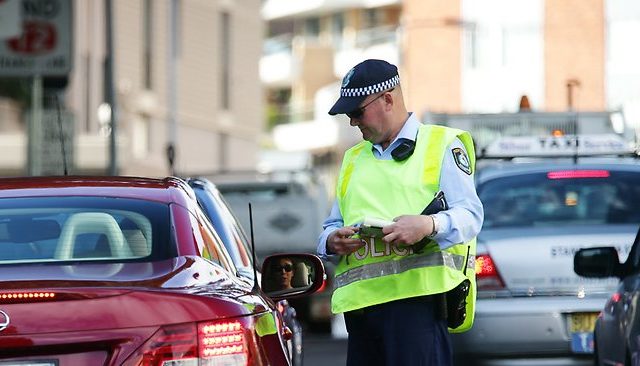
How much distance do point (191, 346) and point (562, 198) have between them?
613 centimetres

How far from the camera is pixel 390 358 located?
641 cm

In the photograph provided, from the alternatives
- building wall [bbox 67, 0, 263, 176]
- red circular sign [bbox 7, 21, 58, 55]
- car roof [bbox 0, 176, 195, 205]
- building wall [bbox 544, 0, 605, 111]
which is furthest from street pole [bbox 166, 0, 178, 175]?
car roof [bbox 0, 176, 195, 205]

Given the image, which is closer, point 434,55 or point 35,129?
point 35,129

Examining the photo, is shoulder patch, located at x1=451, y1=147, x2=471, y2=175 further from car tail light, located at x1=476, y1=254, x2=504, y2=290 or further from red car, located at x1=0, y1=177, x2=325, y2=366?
car tail light, located at x1=476, y1=254, x2=504, y2=290

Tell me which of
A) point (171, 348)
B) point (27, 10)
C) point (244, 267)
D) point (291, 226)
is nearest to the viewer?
point (171, 348)

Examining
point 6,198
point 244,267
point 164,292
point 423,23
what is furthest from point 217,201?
point 423,23

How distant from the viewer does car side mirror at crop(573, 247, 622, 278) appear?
8.77 m

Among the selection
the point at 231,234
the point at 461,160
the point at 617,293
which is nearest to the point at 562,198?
the point at 617,293

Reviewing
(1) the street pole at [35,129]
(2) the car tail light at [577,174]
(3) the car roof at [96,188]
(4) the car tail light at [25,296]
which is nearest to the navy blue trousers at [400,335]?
(3) the car roof at [96,188]

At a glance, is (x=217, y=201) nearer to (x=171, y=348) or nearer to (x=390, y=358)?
(x=390, y=358)

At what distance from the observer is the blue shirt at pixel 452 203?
645 centimetres

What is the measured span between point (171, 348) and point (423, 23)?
5246 centimetres

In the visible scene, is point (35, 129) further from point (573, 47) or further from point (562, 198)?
point (573, 47)

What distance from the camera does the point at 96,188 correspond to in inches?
267
